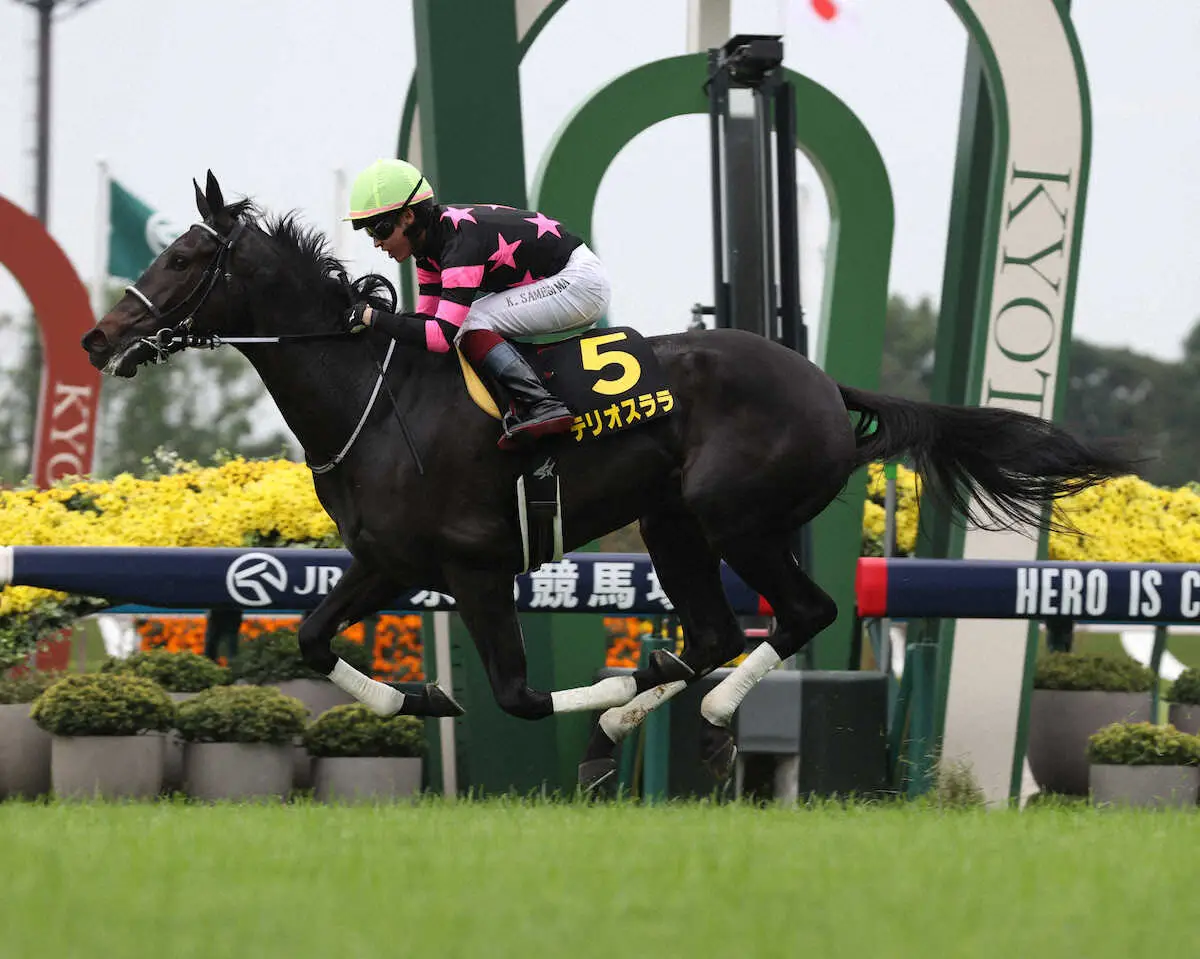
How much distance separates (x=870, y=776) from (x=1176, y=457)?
165 feet

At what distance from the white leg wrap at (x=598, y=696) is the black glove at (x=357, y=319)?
1307mm

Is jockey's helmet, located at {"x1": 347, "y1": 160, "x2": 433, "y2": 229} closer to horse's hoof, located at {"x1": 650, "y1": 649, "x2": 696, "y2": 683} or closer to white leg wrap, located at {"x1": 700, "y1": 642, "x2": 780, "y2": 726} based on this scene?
horse's hoof, located at {"x1": 650, "y1": 649, "x2": 696, "y2": 683}

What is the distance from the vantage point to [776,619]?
5875 mm

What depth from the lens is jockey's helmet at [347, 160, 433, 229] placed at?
5.30 m

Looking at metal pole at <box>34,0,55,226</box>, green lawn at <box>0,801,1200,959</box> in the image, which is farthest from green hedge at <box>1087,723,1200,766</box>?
metal pole at <box>34,0,55,226</box>

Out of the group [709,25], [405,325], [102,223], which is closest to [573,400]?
[405,325]

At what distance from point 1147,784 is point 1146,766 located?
7 cm

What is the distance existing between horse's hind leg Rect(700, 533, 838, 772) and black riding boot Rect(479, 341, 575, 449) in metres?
0.85

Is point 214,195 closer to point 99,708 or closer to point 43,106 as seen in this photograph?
point 99,708

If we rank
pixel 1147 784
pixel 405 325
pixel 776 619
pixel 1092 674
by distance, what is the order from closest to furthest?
pixel 405 325
pixel 776 619
pixel 1147 784
pixel 1092 674

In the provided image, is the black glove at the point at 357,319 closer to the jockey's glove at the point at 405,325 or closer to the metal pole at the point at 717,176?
the jockey's glove at the point at 405,325

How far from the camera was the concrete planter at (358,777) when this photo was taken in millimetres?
6504

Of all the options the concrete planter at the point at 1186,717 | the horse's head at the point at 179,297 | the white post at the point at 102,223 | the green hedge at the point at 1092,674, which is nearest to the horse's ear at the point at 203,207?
the horse's head at the point at 179,297

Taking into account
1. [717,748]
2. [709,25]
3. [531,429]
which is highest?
[709,25]
